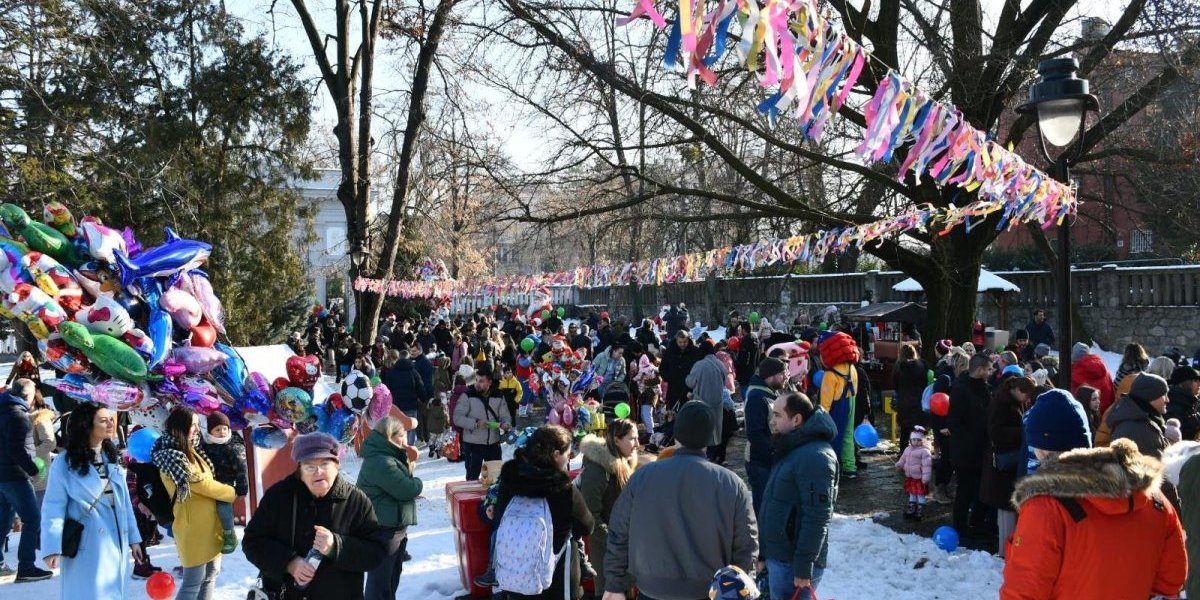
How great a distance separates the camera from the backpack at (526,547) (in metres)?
5.02

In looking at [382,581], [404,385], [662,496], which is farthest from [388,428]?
[404,385]

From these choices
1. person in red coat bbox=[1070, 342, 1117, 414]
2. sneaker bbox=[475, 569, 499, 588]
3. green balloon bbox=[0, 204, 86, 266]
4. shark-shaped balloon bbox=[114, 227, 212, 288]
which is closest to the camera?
sneaker bbox=[475, 569, 499, 588]

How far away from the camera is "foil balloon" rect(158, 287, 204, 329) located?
7.14 meters

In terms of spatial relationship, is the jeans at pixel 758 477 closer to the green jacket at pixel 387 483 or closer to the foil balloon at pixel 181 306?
the green jacket at pixel 387 483

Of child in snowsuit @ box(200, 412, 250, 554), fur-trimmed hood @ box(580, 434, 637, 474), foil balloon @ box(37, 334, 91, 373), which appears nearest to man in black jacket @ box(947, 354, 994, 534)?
fur-trimmed hood @ box(580, 434, 637, 474)

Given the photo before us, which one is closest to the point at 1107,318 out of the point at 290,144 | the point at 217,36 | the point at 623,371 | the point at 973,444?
the point at 623,371

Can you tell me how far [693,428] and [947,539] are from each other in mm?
4117

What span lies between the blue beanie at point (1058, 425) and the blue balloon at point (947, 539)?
271cm

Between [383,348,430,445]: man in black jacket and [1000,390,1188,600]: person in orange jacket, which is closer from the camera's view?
[1000,390,1188,600]: person in orange jacket

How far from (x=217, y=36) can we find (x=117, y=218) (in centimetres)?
458

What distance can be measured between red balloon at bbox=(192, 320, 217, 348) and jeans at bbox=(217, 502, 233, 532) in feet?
7.38

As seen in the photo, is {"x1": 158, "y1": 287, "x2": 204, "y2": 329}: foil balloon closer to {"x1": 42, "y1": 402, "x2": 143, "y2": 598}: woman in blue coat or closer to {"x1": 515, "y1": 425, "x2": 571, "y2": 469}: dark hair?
{"x1": 42, "y1": 402, "x2": 143, "y2": 598}: woman in blue coat

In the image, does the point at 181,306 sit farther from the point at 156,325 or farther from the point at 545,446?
the point at 545,446

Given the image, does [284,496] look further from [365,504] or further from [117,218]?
[117,218]
